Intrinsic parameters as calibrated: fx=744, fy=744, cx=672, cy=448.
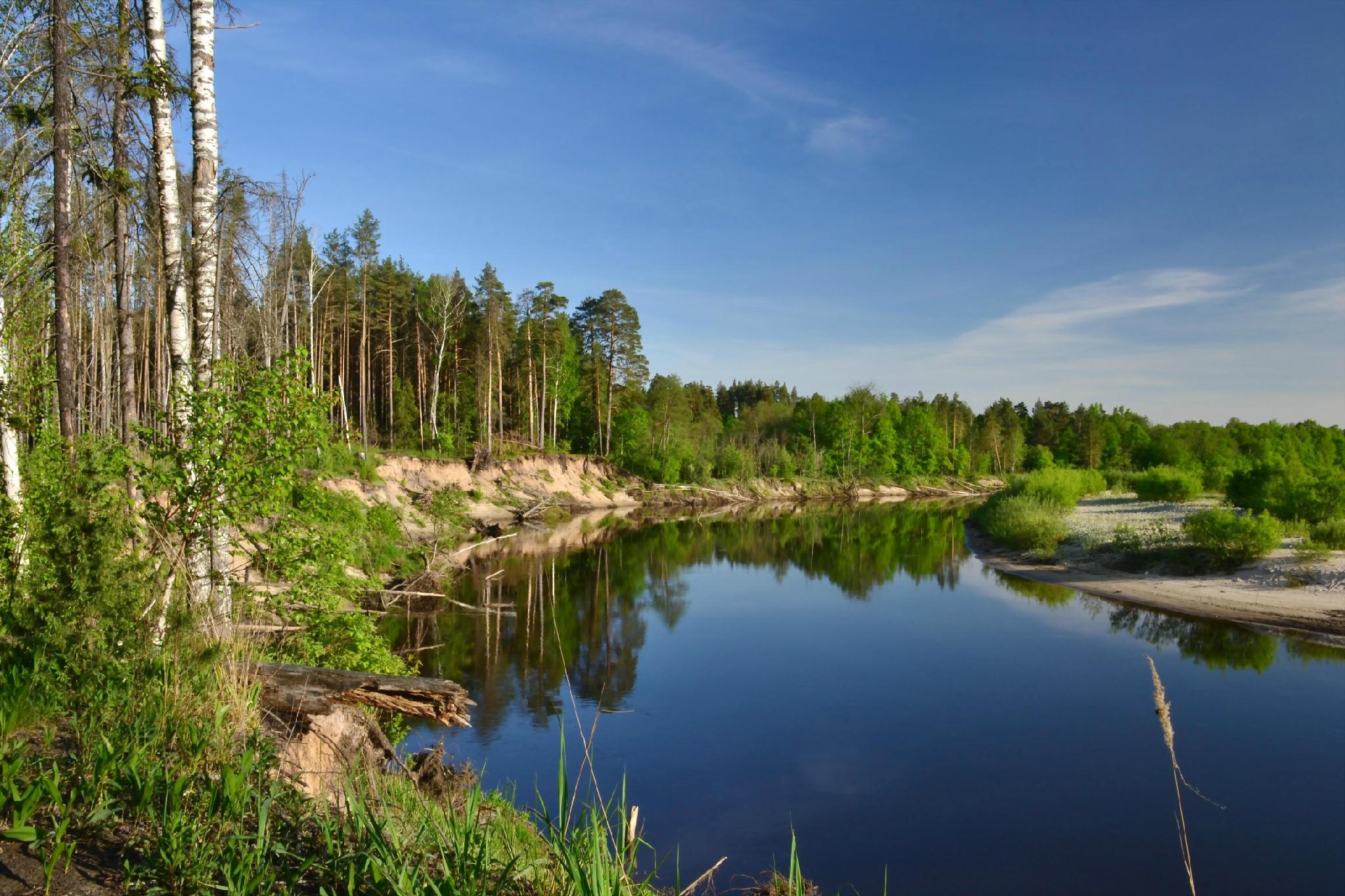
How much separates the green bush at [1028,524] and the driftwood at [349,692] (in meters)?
28.1

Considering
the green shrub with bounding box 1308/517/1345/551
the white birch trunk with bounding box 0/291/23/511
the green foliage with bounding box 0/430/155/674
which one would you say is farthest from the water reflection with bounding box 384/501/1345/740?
the green shrub with bounding box 1308/517/1345/551

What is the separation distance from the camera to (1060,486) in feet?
133

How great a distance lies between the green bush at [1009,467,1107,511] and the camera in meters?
38.8

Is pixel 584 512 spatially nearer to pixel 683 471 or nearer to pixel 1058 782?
pixel 683 471

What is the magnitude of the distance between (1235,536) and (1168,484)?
719 inches

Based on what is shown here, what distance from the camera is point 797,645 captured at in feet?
57.6

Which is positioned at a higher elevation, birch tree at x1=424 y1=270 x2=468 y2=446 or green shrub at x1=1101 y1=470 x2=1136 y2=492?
birch tree at x1=424 y1=270 x2=468 y2=446

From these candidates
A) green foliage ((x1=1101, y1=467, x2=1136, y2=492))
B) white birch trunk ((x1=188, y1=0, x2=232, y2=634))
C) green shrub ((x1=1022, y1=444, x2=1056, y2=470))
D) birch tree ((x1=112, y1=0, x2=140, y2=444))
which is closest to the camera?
white birch trunk ((x1=188, y1=0, x2=232, y2=634))

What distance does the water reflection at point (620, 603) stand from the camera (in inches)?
551

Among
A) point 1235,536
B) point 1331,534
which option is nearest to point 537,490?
point 1235,536

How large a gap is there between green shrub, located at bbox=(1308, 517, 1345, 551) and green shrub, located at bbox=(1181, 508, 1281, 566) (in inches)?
39.4

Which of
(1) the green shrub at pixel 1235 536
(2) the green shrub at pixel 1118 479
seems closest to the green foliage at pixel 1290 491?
(1) the green shrub at pixel 1235 536

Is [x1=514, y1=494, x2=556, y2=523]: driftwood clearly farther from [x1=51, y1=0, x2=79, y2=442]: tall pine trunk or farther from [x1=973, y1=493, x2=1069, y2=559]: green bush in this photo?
[x1=51, y1=0, x2=79, y2=442]: tall pine trunk

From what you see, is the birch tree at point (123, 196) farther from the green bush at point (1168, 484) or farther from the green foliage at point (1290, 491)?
the green bush at point (1168, 484)
